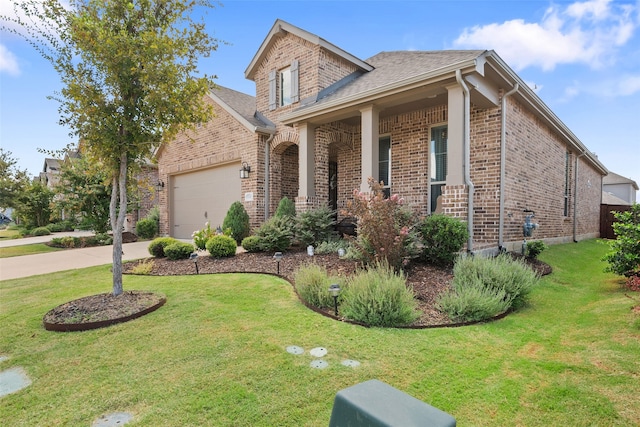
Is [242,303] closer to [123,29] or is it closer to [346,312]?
[346,312]

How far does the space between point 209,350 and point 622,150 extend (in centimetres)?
1760

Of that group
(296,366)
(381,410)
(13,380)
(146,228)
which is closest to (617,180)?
(146,228)

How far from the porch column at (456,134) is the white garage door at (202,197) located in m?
6.69

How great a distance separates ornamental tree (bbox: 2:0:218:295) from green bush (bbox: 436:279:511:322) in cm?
415

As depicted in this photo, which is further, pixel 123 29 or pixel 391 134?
pixel 391 134

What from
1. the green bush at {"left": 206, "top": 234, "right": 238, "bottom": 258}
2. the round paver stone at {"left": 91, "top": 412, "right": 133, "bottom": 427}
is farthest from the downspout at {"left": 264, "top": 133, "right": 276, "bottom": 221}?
the round paver stone at {"left": 91, "top": 412, "right": 133, "bottom": 427}

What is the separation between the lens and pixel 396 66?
8805 mm

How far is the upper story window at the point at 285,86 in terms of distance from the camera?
33.8 feet

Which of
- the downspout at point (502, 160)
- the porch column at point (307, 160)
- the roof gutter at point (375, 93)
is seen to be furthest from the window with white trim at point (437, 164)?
the porch column at point (307, 160)

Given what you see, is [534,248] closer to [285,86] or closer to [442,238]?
[442,238]

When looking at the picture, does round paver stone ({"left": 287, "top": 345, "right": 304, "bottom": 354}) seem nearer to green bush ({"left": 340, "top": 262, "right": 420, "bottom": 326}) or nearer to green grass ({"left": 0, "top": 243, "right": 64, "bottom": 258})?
green bush ({"left": 340, "top": 262, "right": 420, "bottom": 326})

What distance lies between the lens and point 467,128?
6.03m

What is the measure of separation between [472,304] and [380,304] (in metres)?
1.08

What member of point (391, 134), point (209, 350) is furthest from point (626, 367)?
point (391, 134)
